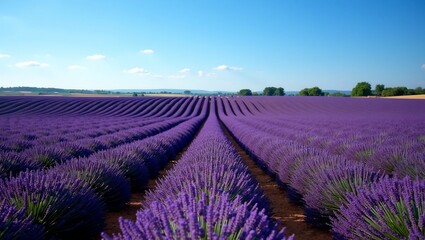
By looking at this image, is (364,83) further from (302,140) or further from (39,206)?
(39,206)

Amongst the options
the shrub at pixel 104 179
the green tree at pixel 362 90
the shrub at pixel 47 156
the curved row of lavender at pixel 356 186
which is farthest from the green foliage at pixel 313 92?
the shrub at pixel 104 179

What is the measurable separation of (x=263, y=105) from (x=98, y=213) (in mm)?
39477

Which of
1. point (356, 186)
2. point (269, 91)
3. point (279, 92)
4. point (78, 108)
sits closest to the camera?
point (356, 186)

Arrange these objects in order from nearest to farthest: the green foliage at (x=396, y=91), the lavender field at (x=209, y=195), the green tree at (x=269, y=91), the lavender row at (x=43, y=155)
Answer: the lavender field at (x=209, y=195), the lavender row at (x=43, y=155), the green foliage at (x=396, y=91), the green tree at (x=269, y=91)

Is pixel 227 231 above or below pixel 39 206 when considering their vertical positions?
above

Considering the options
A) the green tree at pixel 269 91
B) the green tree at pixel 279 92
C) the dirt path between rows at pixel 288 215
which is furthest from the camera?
the green tree at pixel 269 91

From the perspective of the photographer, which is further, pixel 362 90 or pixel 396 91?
pixel 362 90

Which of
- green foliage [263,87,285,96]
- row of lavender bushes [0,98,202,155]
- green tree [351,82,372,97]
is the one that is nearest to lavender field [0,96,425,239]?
row of lavender bushes [0,98,202,155]

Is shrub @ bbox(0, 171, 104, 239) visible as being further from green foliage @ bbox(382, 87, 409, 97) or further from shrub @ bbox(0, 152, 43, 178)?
green foliage @ bbox(382, 87, 409, 97)

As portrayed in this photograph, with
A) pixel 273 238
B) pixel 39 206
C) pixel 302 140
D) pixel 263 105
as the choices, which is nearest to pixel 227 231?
pixel 273 238

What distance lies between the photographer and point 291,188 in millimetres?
5035

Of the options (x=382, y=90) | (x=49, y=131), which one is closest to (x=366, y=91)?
(x=382, y=90)

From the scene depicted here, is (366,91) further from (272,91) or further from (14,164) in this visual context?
(14,164)

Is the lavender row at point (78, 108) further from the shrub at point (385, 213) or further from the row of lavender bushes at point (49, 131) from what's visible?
the shrub at point (385, 213)
